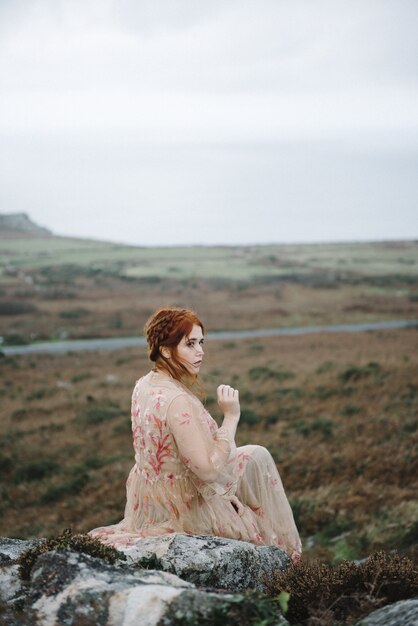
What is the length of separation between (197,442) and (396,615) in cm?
155

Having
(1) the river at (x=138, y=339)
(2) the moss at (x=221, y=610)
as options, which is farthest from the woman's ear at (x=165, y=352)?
(1) the river at (x=138, y=339)

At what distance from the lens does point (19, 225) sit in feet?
484

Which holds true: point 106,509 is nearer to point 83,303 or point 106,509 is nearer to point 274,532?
point 274,532

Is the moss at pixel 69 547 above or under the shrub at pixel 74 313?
above

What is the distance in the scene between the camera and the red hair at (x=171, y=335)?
431 centimetres

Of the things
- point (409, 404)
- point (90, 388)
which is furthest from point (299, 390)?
point (90, 388)

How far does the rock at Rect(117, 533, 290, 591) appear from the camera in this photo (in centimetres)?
361

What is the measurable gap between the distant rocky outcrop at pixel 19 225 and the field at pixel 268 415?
278 ft

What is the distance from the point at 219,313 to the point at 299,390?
37.4m

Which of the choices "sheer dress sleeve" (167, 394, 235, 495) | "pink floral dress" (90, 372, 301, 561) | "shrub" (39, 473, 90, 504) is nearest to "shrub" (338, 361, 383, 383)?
"shrub" (39, 473, 90, 504)

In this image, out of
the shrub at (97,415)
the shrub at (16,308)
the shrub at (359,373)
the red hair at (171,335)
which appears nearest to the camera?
the red hair at (171,335)

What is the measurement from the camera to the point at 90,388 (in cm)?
2341

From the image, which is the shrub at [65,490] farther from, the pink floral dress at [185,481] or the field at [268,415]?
the pink floral dress at [185,481]

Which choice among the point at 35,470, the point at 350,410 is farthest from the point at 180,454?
the point at 350,410
